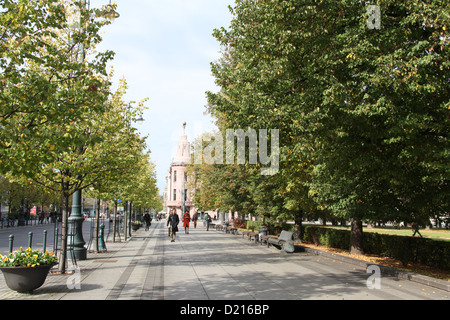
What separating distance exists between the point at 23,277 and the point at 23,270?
0.14 metres

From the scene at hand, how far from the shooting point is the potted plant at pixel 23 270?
8.34 m

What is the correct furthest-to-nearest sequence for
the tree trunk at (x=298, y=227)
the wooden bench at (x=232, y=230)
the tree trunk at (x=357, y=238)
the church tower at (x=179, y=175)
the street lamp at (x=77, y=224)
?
the church tower at (x=179, y=175)
the wooden bench at (x=232, y=230)
the tree trunk at (x=298, y=227)
the tree trunk at (x=357, y=238)
the street lamp at (x=77, y=224)

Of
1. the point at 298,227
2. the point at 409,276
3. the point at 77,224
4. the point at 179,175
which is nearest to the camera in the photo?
the point at 409,276

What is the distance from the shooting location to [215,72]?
49.9 ft

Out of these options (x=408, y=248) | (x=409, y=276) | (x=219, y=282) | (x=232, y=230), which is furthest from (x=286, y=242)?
(x=232, y=230)

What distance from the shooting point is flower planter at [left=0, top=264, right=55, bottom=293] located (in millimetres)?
8344

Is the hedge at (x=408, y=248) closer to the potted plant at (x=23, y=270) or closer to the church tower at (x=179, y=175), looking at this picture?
the potted plant at (x=23, y=270)

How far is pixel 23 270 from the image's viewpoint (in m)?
8.36

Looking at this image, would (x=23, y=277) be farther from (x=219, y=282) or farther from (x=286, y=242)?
(x=286, y=242)

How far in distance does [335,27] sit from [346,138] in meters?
3.16

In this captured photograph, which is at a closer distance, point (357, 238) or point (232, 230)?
point (357, 238)

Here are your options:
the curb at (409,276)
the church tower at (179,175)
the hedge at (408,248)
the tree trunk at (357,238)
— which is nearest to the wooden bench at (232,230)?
the hedge at (408,248)

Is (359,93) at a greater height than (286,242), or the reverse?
(359,93)

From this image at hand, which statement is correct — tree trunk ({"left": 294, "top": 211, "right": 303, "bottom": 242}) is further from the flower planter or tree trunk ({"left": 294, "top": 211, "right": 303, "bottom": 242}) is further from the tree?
the flower planter
